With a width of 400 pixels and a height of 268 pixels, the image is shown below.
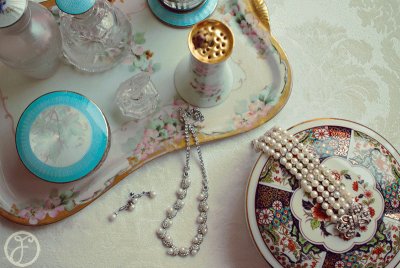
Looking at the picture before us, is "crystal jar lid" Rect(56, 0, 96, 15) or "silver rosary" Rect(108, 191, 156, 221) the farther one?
"silver rosary" Rect(108, 191, 156, 221)

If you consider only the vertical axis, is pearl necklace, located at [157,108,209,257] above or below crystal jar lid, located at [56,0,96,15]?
below

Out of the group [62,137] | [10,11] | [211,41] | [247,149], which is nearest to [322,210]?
[247,149]

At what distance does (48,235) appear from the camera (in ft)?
2.32

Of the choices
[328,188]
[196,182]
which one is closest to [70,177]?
[196,182]

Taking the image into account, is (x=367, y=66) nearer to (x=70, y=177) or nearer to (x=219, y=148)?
(x=219, y=148)

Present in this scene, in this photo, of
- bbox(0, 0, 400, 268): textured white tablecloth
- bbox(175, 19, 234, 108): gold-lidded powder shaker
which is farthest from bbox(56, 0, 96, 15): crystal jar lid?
bbox(0, 0, 400, 268): textured white tablecloth

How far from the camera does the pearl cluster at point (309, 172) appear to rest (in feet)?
2.09

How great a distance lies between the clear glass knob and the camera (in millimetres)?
693

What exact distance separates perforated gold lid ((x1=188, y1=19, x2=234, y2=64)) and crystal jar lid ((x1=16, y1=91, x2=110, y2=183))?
0.18 m

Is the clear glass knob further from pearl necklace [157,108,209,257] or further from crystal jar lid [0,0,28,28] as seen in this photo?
crystal jar lid [0,0,28,28]

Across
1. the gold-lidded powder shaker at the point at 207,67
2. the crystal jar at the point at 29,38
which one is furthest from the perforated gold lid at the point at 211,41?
the crystal jar at the point at 29,38

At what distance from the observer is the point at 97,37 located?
68 cm

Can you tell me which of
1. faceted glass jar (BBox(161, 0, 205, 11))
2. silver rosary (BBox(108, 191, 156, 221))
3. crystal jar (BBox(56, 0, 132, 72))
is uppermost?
faceted glass jar (BBox(161, 0, 205, 11))

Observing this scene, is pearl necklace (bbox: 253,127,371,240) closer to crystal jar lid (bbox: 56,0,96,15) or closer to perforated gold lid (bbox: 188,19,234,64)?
perforated gold lid (bbox: 188,19,234,64)
